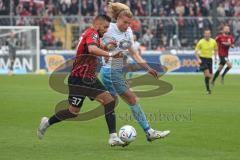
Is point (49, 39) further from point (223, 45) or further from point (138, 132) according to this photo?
point (138, 132)

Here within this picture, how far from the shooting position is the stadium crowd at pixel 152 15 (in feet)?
142

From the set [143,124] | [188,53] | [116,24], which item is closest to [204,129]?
[143,124]

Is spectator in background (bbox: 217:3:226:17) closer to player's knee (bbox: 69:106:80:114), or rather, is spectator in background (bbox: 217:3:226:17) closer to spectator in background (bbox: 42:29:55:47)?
spectator in background (bbox: 42:29:55:47)

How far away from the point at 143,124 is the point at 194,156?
1.80 meters

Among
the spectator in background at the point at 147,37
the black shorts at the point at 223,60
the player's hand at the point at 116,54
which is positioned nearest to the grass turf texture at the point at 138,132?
the player's hand at the point at 116,54

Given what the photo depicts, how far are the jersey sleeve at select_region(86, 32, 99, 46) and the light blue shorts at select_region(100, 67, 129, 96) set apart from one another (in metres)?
1.07

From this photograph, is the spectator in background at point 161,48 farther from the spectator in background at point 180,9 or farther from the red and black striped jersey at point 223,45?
the red and black striped jersey at point 223,45

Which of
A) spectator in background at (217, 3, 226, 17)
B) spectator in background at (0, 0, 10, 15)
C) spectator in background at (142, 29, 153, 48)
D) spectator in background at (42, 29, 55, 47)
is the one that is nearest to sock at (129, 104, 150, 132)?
spectator in background at (142, 29, 153, 48)

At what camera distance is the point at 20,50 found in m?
42.5

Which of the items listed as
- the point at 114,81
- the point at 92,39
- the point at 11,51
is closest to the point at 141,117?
the point at 114,81

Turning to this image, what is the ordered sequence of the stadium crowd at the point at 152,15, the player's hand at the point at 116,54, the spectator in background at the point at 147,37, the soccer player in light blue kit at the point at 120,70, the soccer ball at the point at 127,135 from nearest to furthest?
the player's hand at the point at 116,54, the soccer ball at the point at 127,135, the soccer player in light blue kit at the point at 120,70, the spectator in background at the point at 147,37, the stadium crowd at the point at 152,15

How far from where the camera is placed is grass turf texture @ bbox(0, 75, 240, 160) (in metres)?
10.3

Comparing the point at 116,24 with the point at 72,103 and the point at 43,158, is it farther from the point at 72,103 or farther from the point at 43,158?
the point at 43,158

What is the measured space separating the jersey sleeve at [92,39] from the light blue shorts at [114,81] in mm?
1072
